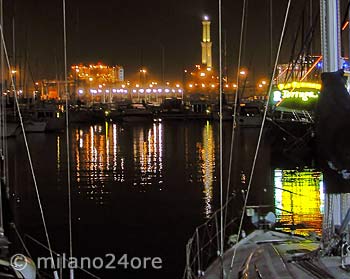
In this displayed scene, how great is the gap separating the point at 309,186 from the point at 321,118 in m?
25.1

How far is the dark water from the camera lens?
1700cm

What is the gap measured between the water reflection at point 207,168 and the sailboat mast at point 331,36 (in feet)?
52.7

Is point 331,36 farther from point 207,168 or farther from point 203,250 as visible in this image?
point 207,168

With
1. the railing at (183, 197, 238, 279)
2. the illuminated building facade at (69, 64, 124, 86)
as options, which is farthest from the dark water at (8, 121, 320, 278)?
the illuminated building facade at (69, 64, 124, 86)

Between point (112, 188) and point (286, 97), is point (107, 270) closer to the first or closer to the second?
point (112, 188)

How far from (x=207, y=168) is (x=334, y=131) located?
3290cm

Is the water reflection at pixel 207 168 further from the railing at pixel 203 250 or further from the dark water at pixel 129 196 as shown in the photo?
the railing at pixel 203 250

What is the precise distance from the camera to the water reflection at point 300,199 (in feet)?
61.1

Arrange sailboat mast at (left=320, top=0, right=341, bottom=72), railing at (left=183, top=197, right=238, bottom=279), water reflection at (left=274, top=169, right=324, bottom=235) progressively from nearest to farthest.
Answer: sailboat mast at (left=320, top=0, right=341, bottom=72) < railing at (left=183, top=197, right=238, bottom=279) < water reflection at (left=274, top=169, right=324, bottom=235)

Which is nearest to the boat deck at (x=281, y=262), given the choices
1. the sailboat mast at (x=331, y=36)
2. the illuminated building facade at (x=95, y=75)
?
the sailboat mast at (x=331, y=36)

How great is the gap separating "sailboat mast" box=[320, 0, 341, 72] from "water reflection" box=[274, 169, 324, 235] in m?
7.15

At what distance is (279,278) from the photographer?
5602mm

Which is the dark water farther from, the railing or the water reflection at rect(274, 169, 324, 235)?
the railing

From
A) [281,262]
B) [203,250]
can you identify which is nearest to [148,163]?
[203,250]
